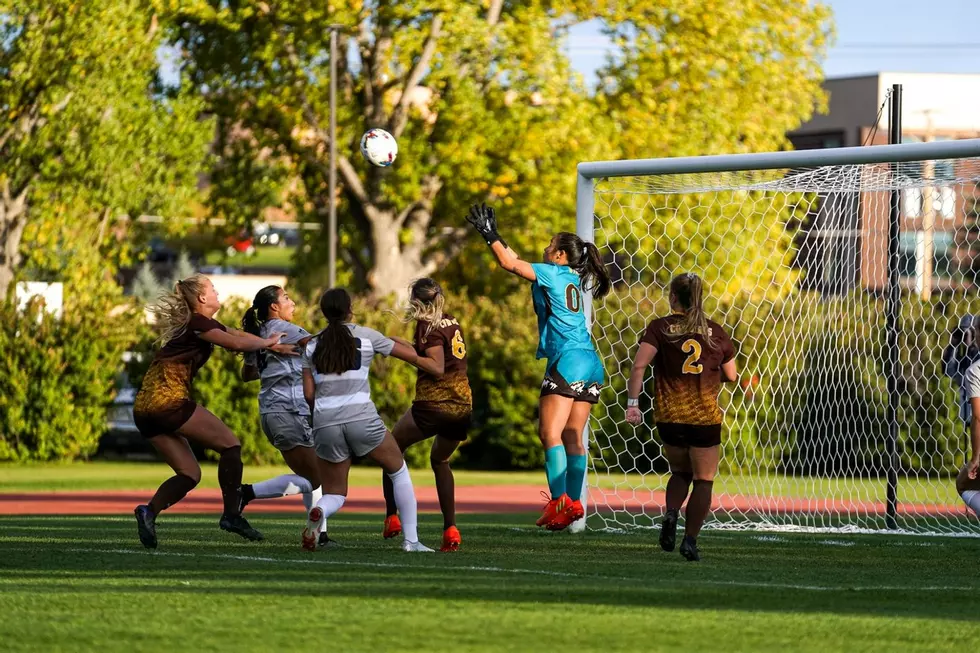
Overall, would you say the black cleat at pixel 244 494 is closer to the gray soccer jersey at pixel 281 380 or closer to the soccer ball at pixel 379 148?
the gray soccer jersey at pixel 281 380

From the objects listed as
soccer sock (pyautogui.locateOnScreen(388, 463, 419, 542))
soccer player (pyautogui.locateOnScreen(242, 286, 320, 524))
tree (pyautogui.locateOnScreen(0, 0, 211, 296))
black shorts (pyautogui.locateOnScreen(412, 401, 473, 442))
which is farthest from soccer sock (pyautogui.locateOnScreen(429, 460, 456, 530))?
tree (pyautogui.locateOnScreen(0, 0, 211, 296))

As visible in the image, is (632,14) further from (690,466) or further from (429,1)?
(690,466)

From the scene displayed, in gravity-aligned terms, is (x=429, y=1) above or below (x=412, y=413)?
above

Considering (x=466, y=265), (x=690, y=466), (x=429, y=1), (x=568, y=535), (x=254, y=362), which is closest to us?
(x=690, y=466)

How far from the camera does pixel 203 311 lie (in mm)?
10727

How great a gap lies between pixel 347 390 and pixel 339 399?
72 millimetres

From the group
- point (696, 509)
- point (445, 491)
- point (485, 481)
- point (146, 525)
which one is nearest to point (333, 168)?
point (485, 481)

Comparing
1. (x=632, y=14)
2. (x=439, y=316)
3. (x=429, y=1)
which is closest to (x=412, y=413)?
(x=439, y=316)

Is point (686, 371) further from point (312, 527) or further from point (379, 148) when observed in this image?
point (379, 148)

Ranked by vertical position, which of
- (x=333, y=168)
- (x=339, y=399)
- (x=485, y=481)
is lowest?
(x=485, y=481)

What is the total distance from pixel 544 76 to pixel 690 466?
2501cm

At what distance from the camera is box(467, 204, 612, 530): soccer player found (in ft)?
38.8

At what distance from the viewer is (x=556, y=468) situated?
11844mm

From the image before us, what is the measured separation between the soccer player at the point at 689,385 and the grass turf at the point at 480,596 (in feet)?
1.67
